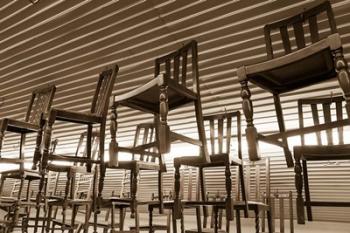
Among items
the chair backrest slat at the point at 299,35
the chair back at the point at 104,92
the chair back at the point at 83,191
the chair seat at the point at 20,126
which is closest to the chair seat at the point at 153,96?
the chair back at the point at 104,92

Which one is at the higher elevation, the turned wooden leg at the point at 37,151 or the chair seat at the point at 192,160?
the turned wooden leg at the point at 37,151

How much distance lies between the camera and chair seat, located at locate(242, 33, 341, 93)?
6.66 feet

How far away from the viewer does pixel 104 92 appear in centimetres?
346

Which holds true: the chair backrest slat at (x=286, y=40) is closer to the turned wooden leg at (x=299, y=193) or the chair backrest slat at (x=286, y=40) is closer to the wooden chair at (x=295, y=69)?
the wooden chair at (x=295, y=69)

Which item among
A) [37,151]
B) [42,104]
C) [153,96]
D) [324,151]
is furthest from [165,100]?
[42,104]

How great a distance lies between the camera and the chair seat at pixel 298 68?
2029mm

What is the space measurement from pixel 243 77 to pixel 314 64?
0.49 meters

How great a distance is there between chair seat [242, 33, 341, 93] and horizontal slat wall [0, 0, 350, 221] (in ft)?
4.17

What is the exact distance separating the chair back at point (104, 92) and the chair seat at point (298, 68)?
1551 mm

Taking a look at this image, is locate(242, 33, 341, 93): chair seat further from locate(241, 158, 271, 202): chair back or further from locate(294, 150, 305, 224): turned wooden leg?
locate(241, 158, 271, 202): chair back

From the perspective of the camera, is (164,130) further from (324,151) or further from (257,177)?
(257,177)

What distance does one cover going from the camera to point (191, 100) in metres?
3.00

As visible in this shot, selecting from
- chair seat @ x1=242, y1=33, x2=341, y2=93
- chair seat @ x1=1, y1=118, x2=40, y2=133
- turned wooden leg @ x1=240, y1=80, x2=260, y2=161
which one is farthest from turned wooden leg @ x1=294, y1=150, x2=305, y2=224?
chair seat @ x1=1, y1=118, x2=40, y2=133

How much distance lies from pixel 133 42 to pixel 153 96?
1655 mm
